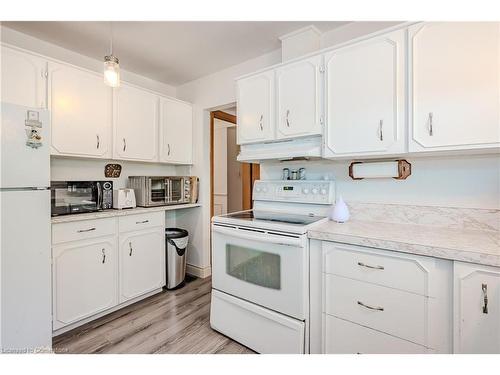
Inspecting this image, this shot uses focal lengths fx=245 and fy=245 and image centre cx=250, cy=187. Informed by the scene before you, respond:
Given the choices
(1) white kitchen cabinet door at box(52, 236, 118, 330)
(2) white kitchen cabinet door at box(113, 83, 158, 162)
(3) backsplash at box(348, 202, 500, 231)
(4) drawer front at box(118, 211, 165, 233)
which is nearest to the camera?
(3) backsplash at box(348, 202, 500, 231)

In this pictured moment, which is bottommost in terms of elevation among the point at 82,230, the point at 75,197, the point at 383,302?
the point at 383,302

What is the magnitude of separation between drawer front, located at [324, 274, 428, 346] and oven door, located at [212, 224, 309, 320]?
7.3 inches

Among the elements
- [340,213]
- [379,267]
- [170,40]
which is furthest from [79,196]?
[379,267]

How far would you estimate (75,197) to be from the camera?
213 centimetres

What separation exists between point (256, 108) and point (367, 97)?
877 millimetres

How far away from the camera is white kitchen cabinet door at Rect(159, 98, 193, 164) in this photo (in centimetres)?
275

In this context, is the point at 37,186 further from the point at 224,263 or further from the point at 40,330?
the point at 224,263

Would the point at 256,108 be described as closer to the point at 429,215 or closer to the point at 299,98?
the point at 299,98

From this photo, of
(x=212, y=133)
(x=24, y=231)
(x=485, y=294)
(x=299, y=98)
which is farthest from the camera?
(x=212, y=133)

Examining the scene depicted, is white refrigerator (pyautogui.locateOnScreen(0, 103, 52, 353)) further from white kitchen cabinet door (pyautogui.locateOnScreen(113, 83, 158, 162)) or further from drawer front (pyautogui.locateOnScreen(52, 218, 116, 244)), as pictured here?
A: white kitchen cabinet door (pyautogui.locateOnScreen(113, 83, 158, 162))

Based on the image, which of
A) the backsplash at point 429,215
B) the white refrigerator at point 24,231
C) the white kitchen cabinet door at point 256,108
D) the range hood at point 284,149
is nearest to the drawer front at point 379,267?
the backsplash at point 429,215

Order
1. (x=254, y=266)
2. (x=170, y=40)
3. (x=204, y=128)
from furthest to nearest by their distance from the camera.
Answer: (x=204, y=128) < (x=170, y=40) < (x=254, y=266)

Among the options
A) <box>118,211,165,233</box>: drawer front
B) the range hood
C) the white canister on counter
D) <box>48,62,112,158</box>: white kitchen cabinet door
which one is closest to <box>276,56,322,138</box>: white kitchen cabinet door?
the range hood
